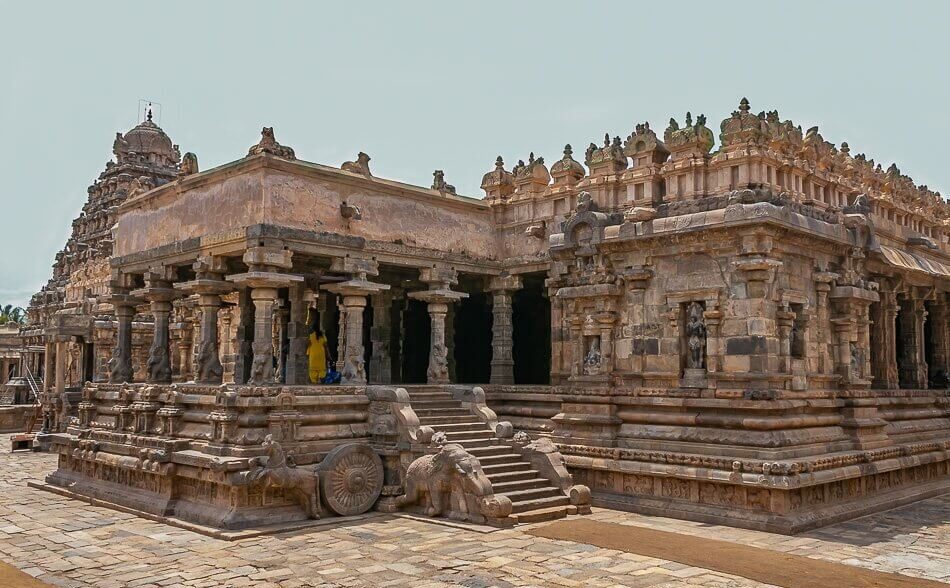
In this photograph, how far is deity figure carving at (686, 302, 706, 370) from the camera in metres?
13.3

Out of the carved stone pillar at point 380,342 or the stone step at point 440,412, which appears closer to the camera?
the stone step at point 440,412

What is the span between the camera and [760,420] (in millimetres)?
12172

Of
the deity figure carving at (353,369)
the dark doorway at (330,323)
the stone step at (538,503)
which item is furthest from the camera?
the dark doorway at (330,323)

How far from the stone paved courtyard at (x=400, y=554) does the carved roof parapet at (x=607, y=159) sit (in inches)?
247

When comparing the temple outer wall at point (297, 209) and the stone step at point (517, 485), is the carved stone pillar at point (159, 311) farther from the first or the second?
the stone step at point (517, 485)

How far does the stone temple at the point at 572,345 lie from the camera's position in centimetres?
1237

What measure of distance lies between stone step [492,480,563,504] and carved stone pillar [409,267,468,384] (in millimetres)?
3673

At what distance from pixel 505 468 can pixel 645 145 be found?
6205mm

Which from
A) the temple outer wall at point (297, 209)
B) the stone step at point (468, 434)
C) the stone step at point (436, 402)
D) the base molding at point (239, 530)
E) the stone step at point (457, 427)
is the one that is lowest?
the base molding at point (239, 530)

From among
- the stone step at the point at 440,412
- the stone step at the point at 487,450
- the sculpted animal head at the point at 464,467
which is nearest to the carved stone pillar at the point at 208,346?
the stone step at the point at 440,412

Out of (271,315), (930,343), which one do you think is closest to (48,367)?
(271,315)

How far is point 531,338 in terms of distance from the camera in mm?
19984

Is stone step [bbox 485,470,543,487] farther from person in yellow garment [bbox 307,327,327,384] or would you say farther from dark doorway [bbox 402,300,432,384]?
dark doorway [bbox 402,300,432,384]

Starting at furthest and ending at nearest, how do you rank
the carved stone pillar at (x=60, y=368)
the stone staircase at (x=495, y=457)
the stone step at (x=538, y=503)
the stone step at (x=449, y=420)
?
the carved stone pillar at (x=60, y=368) → the stone step at (x=449, y=420) → the stone staircase at (x=495, y=457) → the stone step at (x=538, y=503)
